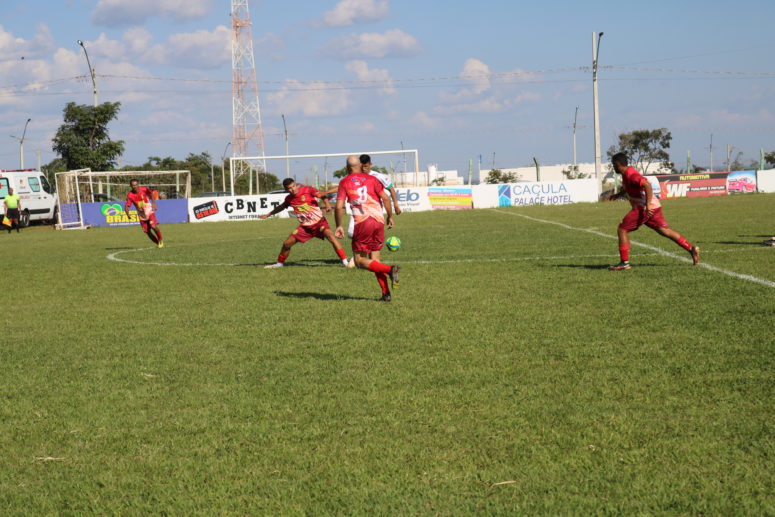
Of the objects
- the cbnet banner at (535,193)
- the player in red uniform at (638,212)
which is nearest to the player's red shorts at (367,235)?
the player in red uniform at (638,212)

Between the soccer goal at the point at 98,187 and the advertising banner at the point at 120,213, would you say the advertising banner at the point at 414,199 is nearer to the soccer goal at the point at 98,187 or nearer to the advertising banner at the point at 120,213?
the advertising banner at the point at 120,213

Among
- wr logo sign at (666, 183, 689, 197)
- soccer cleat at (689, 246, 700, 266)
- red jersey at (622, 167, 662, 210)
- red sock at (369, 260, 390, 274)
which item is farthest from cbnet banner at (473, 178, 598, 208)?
red sock at (369, 260, 390, 274)

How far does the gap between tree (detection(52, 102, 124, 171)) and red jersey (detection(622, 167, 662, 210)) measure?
145ft

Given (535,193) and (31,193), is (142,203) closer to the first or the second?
(31,193)

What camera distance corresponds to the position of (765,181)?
46.1 meters

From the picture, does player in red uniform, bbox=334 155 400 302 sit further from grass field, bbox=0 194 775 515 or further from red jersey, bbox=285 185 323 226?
red jersey, bbox=285 185 323 226

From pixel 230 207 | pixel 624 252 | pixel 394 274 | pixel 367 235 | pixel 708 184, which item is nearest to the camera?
pixel 394 274

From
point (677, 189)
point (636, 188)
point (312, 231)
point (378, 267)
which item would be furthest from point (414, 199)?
point (378, 267)

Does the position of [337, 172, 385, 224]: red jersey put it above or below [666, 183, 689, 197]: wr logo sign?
above

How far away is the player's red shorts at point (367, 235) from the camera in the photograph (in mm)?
9641

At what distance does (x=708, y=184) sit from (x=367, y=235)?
136 feet

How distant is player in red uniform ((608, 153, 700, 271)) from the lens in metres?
11.5

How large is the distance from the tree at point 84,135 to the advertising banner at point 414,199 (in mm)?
21602

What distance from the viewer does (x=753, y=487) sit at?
11.6 ft
